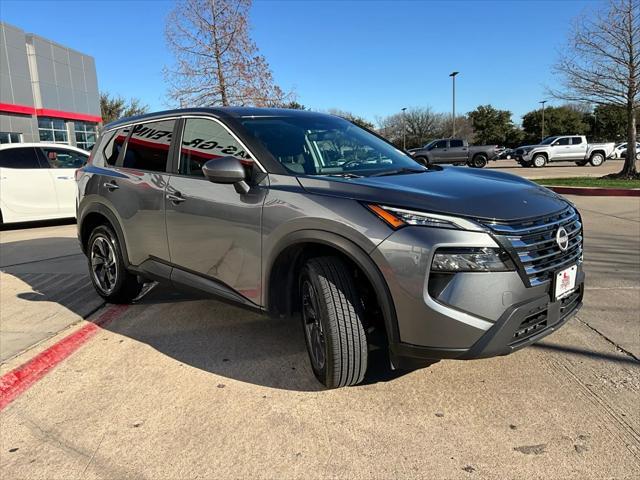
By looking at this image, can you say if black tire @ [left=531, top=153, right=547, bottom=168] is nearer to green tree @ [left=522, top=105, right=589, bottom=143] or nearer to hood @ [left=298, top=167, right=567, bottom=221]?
hood @ [left=298, top=167, right=567, bottom=221]

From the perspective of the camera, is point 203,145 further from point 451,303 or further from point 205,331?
point 451,303

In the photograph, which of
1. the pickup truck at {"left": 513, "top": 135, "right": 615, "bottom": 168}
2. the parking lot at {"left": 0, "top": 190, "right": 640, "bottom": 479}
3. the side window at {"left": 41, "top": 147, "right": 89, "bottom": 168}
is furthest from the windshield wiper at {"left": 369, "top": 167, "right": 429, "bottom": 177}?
the pickup truck at {"left": 513, "top": 135, "right": 615, "bottom": 168}

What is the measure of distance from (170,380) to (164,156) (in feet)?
5.75

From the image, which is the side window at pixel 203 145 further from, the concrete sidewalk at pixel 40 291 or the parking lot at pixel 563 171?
the parking lot at pixel 563 171

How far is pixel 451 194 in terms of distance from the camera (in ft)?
8.50

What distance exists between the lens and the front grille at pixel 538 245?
2.38 meters

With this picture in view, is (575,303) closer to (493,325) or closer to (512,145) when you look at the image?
(493,325)

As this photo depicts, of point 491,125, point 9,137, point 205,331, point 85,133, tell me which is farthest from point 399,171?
point 491,125

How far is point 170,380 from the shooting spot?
3.17m

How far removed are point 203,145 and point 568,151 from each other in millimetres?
29021

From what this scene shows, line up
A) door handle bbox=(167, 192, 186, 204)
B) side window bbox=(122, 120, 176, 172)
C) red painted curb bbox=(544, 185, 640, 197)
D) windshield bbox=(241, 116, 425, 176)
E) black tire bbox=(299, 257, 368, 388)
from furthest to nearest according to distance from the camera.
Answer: red painted curb bbox=(544, 185, 640, 197) < side window bbox=(122, 120, 176, 172) < door handle bbox=(167, 192, 186, 204) < windshield bbox=(241, 116, 425, 176) < black tire bbox=(299, 257, 368, 388)

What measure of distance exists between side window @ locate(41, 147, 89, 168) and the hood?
28.0 feet

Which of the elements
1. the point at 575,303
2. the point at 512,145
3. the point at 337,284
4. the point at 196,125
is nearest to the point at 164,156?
the point at 196,125

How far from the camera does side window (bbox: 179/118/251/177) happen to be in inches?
131
